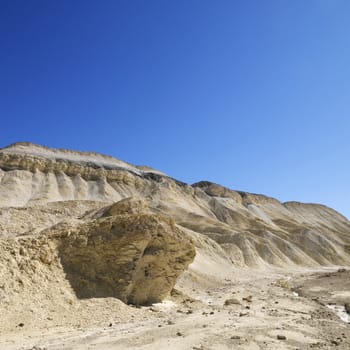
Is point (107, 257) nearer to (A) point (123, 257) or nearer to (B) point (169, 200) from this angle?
(A) point (123, 257)

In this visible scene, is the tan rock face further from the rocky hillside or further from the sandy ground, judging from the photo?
the rocky hillside

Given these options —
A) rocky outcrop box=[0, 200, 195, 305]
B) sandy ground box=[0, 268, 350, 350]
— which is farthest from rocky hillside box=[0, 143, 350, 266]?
sandy ground box=[0, 268, 350, 350]

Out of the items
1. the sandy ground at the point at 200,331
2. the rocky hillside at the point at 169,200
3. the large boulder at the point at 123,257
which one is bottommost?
the sandy ground at the point at 200,331

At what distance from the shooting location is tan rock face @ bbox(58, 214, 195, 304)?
13617 millimetres

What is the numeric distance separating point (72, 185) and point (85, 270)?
58.8 metres

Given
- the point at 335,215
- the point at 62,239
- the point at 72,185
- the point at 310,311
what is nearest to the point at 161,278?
the point at 62,239

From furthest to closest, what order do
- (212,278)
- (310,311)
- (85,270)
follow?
(212,278), (310,311), (85,270)

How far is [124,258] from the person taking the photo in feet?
46.5

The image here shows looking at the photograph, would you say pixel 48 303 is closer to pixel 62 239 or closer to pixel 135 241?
pixel 62 239

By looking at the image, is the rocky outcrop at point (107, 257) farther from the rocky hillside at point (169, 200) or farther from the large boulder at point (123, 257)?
the rocky hillside at point (169, 200)

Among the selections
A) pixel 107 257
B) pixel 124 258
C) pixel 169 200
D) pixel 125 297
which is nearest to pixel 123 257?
pixel 124 258

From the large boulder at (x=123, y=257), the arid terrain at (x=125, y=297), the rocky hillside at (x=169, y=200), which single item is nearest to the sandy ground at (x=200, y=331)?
the arid terrain at (x=125, y=297)

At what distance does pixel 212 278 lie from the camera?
29500mm

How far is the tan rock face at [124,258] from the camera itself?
44.7ft
